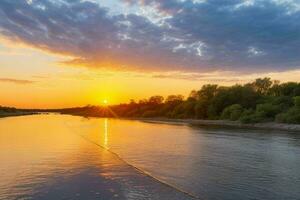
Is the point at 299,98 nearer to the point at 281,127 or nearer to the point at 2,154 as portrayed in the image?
the point at 281,127

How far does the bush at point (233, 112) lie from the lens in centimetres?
12731

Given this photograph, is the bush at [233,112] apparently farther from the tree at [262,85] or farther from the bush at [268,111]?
the tree at [262,85]

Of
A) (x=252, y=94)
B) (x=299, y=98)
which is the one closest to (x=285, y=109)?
(x=299, y=98)

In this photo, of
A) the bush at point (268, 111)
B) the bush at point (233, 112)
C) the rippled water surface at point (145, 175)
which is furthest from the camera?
the bush at point (233, 112)

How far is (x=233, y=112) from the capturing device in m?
129

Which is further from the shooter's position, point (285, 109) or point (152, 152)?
point (285, 109)

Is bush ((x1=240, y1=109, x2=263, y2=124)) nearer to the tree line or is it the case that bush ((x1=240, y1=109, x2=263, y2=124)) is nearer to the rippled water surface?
the tree line

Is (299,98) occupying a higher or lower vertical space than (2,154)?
higher

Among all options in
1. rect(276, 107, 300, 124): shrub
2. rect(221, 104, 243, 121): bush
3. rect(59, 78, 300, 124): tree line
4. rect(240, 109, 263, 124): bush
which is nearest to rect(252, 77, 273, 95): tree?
rect(59, 78, 300, 124): tree line

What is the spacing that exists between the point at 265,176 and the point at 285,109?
9627 centimetres

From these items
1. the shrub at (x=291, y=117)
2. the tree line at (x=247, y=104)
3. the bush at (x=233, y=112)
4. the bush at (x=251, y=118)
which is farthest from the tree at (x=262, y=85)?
the shrub at (x=291, y=117)

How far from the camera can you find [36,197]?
18.9 metres

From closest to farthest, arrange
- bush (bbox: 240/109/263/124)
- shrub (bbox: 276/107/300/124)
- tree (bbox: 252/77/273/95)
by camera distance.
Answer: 1. shrub (bbox: 276/107/300/124)
2. bush (bbox: 240/109/263/124)
3. tree (bbox: 252/77/273/95)

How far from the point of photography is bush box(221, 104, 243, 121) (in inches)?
5012
